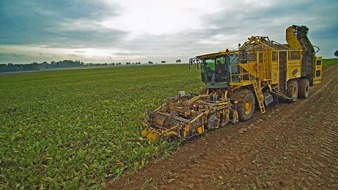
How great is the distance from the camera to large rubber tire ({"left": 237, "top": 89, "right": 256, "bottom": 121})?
24.1 feet

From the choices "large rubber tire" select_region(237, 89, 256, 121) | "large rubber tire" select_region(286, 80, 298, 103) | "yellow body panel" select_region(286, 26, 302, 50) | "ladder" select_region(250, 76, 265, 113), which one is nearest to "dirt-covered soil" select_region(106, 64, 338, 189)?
"large rubber tire" select_region(237, 89, 256, 121)

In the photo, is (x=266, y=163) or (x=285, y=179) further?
(x=266, y=163)

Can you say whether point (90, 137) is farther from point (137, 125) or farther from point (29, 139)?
point (29, 139)

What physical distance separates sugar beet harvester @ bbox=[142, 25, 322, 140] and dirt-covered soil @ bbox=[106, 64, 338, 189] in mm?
631

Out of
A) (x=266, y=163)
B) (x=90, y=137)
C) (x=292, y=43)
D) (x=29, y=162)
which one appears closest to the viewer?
(x=266, y=163)

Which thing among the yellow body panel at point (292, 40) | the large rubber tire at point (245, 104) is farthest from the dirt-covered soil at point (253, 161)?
the yellow body panel at point (292, 40)

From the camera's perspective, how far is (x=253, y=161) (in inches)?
178

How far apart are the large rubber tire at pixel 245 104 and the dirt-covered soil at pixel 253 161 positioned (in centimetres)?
58

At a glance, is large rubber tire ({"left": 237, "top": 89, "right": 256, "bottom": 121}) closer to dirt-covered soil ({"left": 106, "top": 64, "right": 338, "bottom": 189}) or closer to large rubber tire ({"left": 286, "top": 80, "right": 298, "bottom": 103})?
dirt-covered soil ({"left": 106, "top": 64, "right": 338, "bottom": 189})

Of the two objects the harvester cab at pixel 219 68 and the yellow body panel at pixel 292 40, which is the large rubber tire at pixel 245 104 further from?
the yellow body panel at pixel 292 40

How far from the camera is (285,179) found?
3.83 metres

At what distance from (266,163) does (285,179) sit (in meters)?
0.60

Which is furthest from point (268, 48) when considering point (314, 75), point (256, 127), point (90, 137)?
point (90, 137)

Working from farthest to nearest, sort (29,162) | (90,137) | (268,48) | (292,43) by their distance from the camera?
1. (292,43)
2. (268,48)
3. (90,137)
4. (29,162)
